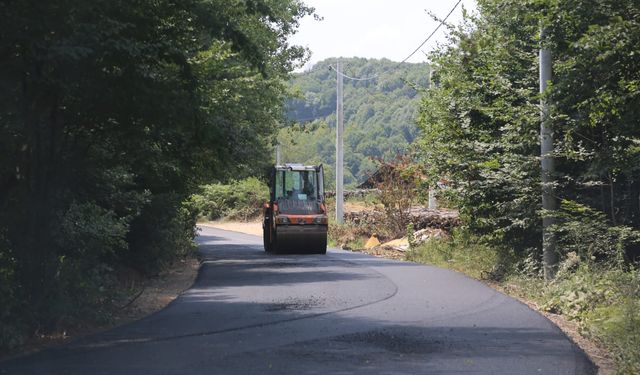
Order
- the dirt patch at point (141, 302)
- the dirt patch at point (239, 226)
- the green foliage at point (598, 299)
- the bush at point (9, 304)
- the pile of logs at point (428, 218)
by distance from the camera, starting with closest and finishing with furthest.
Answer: the green foliage at point (598, 299) < the bush at point (9, 304) < the dirt patch at point (141, 302) < the pile of logs at point (428, 218) < the dirt patch at point (239, 226)

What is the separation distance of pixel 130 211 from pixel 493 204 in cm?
787

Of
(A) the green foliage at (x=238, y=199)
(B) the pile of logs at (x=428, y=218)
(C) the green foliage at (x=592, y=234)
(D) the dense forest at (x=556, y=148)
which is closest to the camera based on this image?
(D) the dense forest at (x=556, y=148)

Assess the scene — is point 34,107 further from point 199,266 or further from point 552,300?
point 199,266

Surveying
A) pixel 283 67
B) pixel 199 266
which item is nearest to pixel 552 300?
pixel 199 266

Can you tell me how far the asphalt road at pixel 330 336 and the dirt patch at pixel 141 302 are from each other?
1.20 ft

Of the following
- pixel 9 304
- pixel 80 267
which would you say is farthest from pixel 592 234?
pixel 9 304

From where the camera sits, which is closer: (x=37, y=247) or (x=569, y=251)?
(x=37, y=247)

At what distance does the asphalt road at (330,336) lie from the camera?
945 cm

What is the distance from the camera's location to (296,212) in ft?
98.3

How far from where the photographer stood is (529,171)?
1838 centimetres

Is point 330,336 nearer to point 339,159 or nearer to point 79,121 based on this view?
point 79,121

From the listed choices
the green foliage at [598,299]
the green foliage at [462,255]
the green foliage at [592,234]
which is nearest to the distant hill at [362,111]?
the green foliage at [462,255]

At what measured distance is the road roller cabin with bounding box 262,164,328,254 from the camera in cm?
2970

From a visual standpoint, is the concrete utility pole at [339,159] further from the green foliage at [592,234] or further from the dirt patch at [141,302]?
the green foliage at [592,234]
